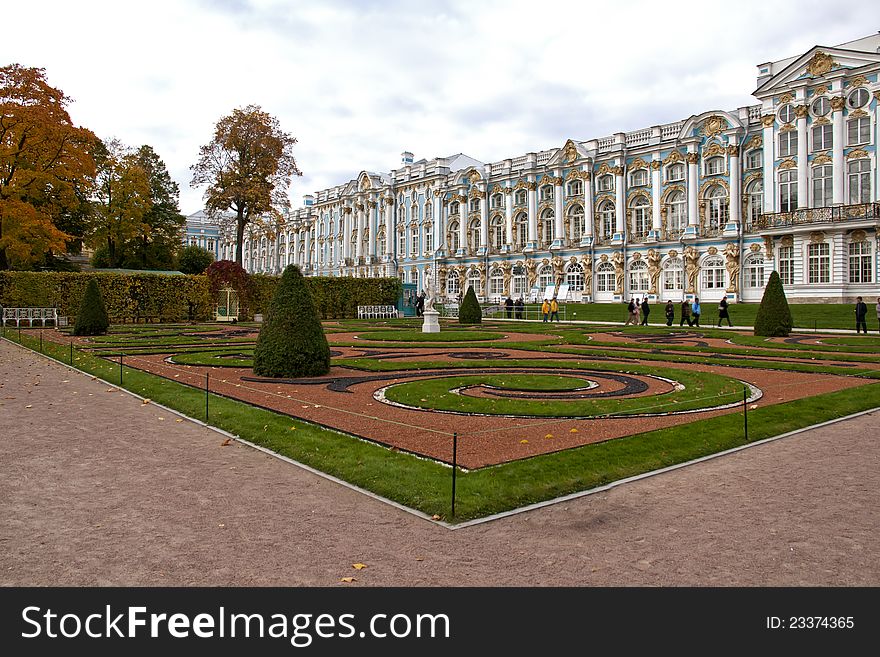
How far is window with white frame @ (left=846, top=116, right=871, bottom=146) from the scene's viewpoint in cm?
3994

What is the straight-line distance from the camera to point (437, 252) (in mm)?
68062

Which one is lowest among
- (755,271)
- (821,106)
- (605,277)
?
(755,271)

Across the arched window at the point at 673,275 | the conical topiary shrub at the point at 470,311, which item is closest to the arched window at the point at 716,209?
the arched window at the point at 673,275

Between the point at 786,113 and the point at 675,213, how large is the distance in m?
10.5

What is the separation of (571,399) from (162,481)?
21.5 ft

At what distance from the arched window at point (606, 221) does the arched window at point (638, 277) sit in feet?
12.2

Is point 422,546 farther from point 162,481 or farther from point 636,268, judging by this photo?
point 636,268

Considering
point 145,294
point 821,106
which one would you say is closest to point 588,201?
point 821,106

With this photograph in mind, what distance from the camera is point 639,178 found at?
53219mm

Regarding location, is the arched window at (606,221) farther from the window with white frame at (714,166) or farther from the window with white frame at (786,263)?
the window with white frame at (786,263)

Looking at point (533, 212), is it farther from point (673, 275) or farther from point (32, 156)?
point (32, 156)

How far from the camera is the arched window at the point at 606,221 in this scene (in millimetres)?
55062

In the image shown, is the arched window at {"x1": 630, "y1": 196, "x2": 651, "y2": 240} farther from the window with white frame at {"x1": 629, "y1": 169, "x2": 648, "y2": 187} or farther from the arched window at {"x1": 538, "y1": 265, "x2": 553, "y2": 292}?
the arched window at {"x1": 538, "y1": 265, "x2": 553, "y2": 292}

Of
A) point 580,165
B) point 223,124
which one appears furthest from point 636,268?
point 223,124
